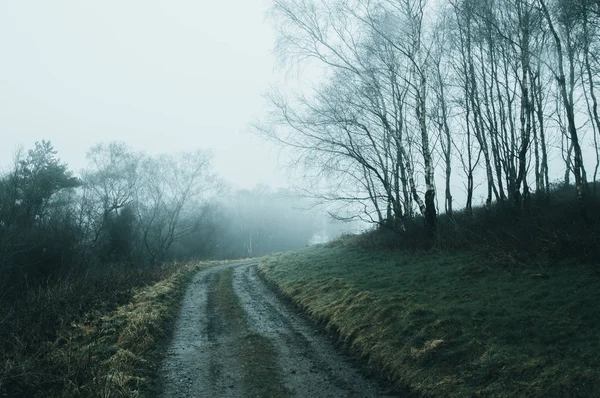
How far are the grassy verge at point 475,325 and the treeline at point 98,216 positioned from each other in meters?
5.94

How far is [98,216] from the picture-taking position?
33.7m

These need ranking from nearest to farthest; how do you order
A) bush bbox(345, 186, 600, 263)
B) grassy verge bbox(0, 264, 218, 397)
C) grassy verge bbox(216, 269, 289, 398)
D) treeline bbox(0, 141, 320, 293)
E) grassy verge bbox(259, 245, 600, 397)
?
grassy verge bbox(259, 245, 600, 397), grassy verge bbox(0, 264, 218, 397), grassy verge bbox(216, 269, 289, 398), bush bbox(345, 186, 600, 263), treeline bbox(0, 141, 320, 293)

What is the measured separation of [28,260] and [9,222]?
99.7 inches

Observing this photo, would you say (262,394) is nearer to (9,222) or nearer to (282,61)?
(282,61)

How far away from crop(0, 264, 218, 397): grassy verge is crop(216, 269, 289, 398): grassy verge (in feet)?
5.70

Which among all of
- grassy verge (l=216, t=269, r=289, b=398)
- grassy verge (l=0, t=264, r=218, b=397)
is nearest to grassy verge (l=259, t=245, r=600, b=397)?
grassy verge (l=216, t=269, r=289, b=398)

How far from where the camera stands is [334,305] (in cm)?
990

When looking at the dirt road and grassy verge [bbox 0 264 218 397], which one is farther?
the dirt road

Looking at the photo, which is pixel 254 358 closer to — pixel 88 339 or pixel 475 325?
pixel 475 325

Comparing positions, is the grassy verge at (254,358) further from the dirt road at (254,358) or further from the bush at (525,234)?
the bush at (525,234)

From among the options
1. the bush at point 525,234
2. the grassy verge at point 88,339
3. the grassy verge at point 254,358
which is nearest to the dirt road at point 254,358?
the grassy verge at point 254,358

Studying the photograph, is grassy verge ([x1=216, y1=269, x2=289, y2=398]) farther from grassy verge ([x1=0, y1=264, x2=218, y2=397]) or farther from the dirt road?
grassy verge ([x1=0, y1=264, x2=218, y2=397])

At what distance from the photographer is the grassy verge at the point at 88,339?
5.77 m

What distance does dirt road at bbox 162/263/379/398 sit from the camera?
600cm
